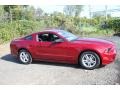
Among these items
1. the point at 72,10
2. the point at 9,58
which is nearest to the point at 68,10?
the point at 72,10

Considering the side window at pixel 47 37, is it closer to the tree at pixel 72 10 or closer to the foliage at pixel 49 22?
the foliage at pixel 49 22

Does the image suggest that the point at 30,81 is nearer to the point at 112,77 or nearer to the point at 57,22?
the point at 112,77

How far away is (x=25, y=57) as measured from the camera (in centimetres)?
948

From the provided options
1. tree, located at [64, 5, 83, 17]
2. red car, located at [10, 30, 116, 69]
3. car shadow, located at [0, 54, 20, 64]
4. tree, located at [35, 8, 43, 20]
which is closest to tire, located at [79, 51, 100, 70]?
red car, located at [10, 30, 116, 69]

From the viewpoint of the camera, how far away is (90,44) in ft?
26.6

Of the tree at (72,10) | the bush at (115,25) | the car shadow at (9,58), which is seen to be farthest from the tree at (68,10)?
the car shadow at (9,58)

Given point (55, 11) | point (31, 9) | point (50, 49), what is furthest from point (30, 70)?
point (55, 11)

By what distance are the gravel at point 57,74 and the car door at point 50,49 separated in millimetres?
329

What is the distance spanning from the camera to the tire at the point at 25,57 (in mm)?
9422

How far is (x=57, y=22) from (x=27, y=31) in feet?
15.1

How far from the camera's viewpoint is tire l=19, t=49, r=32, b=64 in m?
9.42

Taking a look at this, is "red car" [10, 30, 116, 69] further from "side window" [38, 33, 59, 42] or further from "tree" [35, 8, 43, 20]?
"tree" [35, 8, 43, 20]

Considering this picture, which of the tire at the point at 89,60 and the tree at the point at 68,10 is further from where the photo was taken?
the tree at the point at 68,10

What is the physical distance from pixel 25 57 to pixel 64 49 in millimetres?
1841
